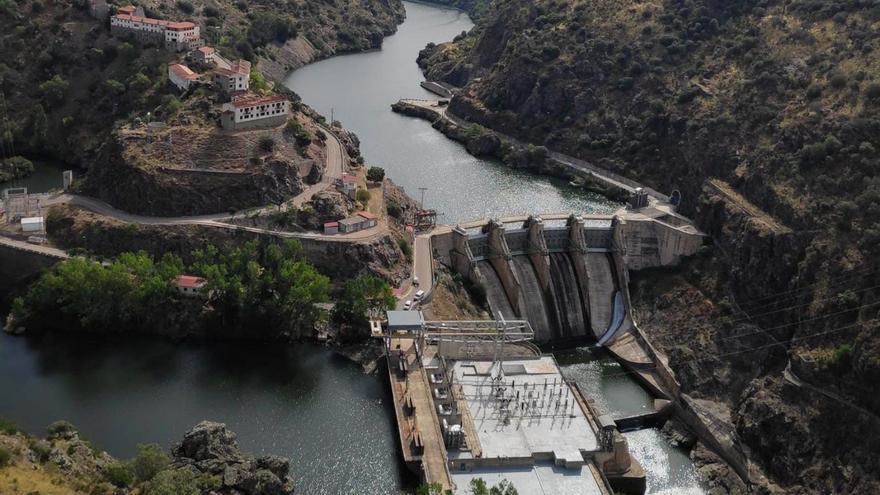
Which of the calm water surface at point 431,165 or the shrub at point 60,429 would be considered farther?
the calm water surface at point 431,165

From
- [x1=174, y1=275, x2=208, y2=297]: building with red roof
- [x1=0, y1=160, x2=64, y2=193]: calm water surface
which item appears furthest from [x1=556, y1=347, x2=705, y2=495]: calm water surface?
[x1=0, y1=160, x2=64, y2=193]: calm water surface

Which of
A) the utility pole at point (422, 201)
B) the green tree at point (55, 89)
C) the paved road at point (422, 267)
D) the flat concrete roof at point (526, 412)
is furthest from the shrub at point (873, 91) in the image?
the green tree at point (55, 89)

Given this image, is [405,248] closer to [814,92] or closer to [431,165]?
[431,165]

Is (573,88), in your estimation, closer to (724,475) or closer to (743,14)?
(743,14)

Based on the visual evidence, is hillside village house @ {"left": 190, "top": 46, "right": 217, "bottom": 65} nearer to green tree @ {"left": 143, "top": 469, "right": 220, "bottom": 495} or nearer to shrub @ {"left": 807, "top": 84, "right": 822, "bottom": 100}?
green tree @ {"left": 143, "top": 469, "right": 220, "bottom": 495}

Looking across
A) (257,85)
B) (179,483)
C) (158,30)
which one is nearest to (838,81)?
(257,85)

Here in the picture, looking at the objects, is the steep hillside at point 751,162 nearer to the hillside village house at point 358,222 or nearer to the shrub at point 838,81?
the shrub at point 838,81
